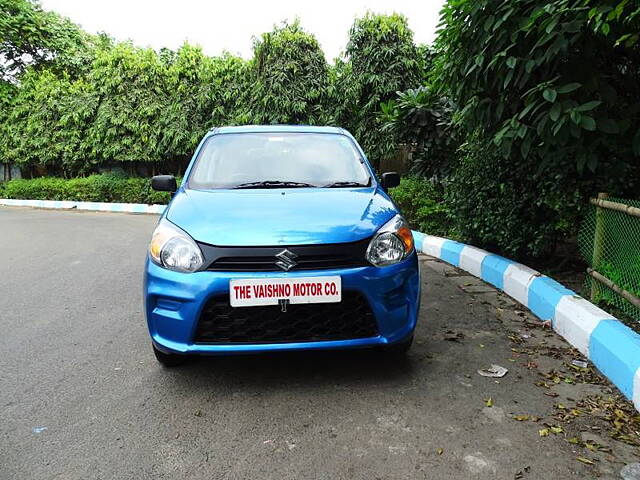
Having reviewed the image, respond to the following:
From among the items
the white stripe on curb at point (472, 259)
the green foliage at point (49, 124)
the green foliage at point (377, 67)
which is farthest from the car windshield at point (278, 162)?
the green foliage at point (49, 124)

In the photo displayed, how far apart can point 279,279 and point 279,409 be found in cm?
69

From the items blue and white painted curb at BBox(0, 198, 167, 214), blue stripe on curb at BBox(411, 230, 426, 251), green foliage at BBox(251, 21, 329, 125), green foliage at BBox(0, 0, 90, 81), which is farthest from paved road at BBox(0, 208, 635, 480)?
green foliage at BBox(0, 0, 90, 81)

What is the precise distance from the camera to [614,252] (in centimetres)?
389

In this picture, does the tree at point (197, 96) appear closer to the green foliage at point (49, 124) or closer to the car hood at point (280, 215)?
the green foliage at point (49, 124)

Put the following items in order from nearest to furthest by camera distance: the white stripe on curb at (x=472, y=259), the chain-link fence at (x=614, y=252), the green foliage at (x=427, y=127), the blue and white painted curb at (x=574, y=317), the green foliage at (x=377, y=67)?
the blue and white painted curb at (x=574, y=317) < the chain-link fence at (x=614, y=252) < the white stripe on curb at (x=472, y=259) < the green foliage at (x=427, y=127) < the green foliage at (x=377, y=67)

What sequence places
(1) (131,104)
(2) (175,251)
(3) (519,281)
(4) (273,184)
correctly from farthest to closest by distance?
(1) (131,104)
(3) (519,281)
(4) (273,184)
(2) (175,251)

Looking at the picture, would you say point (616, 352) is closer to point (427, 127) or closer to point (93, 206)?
point (427, 127)

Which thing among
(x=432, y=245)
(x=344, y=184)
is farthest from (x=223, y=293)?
(x=432, y=245)

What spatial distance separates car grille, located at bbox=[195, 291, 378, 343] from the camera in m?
2.78

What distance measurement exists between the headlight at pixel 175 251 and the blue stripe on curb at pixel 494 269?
11.1 ft

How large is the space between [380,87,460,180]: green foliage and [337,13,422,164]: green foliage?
9.92ft

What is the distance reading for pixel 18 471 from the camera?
2238 millimetres

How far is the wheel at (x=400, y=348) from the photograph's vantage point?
299 centimetres

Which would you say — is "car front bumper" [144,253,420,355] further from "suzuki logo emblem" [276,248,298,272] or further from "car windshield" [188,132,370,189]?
"car windshield" [188,132,370,189]
